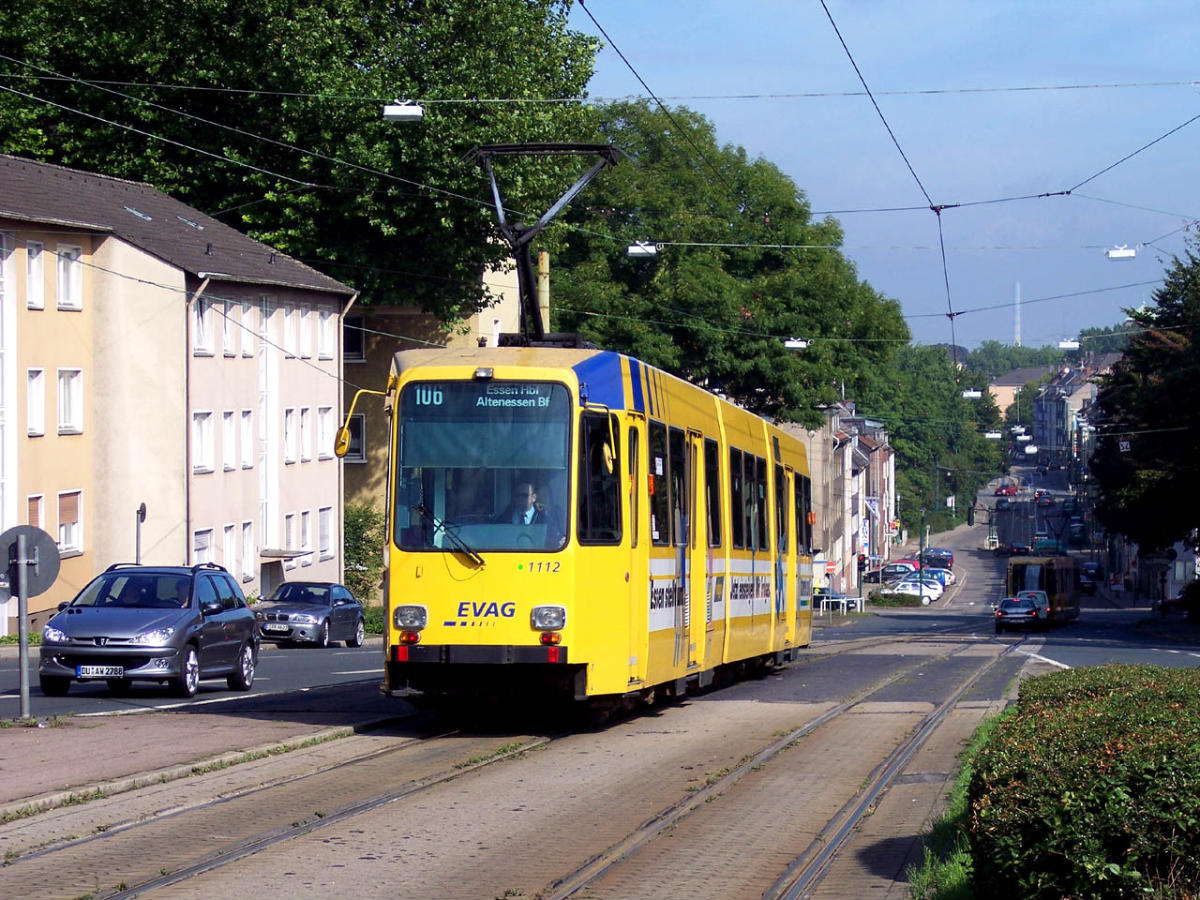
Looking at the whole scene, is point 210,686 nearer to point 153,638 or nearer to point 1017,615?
point 153,638

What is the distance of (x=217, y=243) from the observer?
43.6m

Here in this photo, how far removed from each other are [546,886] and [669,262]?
49487mm

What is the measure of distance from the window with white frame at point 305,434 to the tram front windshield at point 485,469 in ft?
122

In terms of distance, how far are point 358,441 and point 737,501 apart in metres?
37.6

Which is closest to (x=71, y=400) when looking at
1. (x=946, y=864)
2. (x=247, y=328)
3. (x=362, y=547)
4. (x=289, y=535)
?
(x=247, y=328)

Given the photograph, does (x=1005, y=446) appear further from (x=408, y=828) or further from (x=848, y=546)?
(x=408, y=828)

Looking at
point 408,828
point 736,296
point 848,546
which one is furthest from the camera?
point 848,546

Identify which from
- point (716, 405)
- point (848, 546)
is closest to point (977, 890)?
point (716, 405)

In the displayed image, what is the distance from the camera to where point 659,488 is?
15.5 m

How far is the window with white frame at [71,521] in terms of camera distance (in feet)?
127

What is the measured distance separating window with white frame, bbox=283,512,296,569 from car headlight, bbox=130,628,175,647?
1197 inches

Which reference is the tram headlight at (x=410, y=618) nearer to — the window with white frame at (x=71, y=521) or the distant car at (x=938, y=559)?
the window with white frame at (x=71, y=521)

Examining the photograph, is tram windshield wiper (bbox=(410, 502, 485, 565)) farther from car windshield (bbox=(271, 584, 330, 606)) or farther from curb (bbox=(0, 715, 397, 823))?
car windshield (bbox=(271, 584, 330, 606))

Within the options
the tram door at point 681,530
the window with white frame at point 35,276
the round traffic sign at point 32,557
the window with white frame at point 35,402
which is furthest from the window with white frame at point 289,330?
the tram door at point 681,530
